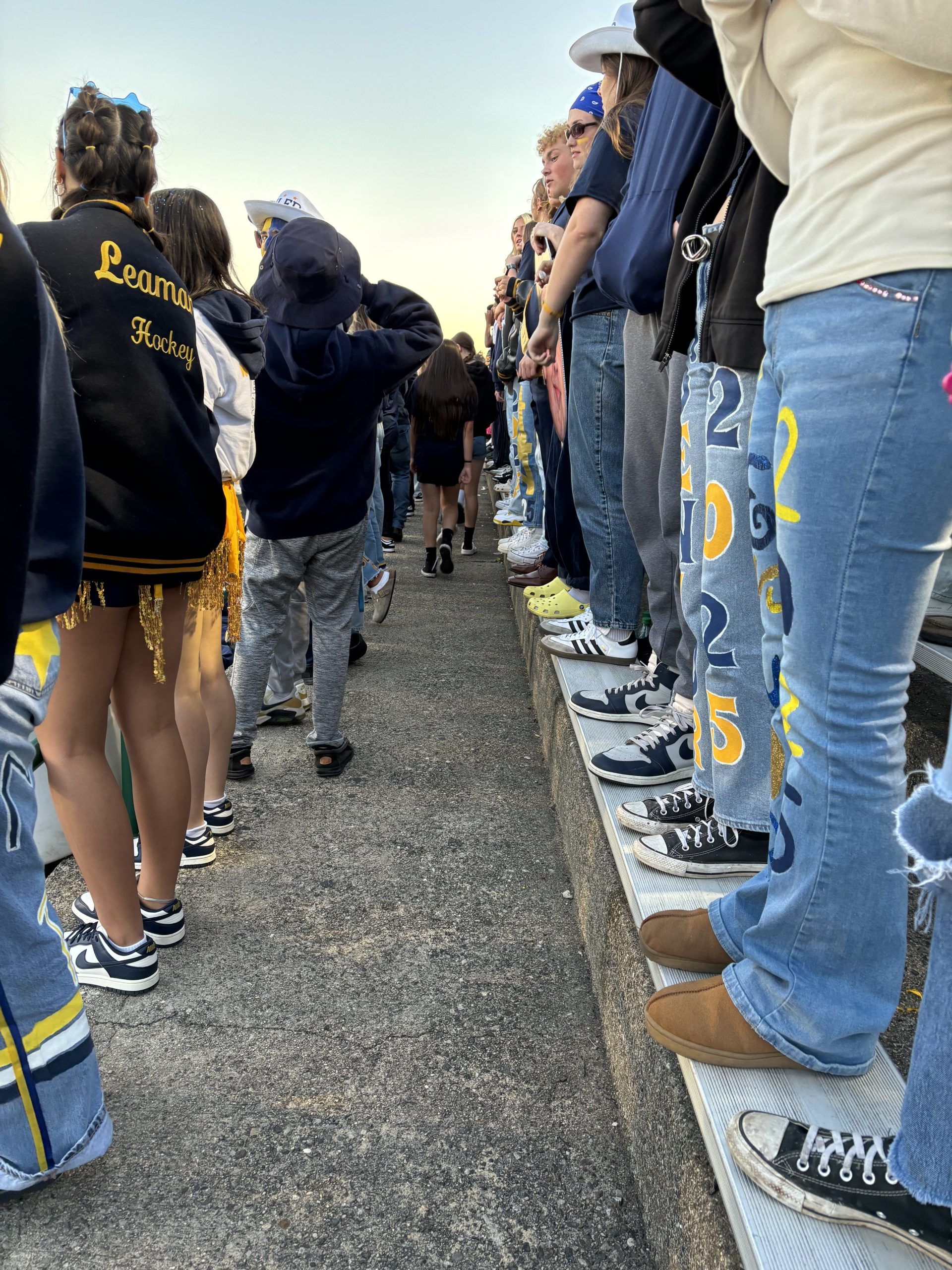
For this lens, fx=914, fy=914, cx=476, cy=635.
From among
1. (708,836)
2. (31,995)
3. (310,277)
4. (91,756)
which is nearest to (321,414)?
(310,277)

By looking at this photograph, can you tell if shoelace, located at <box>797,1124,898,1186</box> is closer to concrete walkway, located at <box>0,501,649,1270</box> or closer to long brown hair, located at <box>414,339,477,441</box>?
concrete walkway, located at <box>0,501,649,1270</box>

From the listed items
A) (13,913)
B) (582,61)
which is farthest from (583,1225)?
(582,61)

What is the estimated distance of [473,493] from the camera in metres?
9.49

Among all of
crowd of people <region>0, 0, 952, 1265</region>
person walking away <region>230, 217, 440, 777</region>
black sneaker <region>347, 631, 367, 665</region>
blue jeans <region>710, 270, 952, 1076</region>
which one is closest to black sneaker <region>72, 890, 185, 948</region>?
crowd of people <region>0, 0, 952, 1265</region>

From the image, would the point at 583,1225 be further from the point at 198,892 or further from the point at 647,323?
the point at 647,323

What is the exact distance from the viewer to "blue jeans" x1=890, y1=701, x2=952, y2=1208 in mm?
900

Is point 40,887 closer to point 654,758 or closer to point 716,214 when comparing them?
point 654,758

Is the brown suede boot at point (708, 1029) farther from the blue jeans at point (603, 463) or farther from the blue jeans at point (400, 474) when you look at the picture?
the blue jeans at point (400, 474)

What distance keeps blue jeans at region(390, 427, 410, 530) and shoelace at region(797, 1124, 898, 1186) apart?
9.34 m

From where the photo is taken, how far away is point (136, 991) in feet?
Answer: 7.30

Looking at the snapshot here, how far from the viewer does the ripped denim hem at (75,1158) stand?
157 cm

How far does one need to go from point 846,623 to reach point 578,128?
10.2 ft

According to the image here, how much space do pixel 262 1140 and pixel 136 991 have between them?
0.65m

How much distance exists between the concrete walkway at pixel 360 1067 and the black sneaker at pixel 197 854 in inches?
2.0
